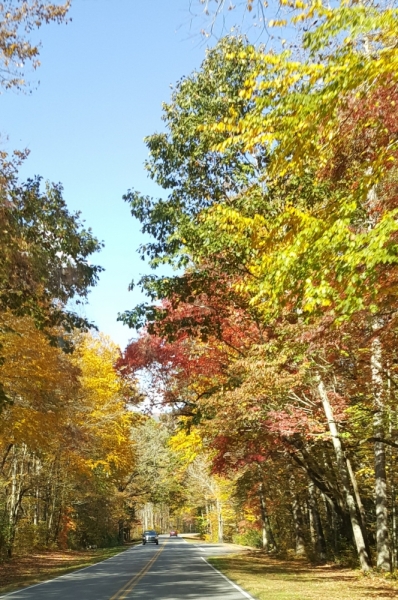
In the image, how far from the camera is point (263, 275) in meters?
8.83

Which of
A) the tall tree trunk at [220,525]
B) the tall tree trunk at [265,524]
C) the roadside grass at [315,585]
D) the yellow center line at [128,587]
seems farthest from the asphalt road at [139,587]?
the tall tree trunk at [220,525]

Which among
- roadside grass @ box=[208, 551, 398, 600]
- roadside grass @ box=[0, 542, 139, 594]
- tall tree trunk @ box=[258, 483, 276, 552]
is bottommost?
roadside grass @ box=[208, 551, 398, 600]

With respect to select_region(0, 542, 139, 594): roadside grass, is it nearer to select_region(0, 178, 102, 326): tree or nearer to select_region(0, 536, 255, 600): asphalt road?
select_region(0, 536, 255, 600): asphalt road

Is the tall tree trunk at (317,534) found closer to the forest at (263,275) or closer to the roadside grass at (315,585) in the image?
the forest at (263,275)

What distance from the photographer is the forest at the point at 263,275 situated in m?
6.45

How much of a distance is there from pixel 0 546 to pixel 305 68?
967 inches

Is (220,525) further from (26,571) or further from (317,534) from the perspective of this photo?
(26,571)

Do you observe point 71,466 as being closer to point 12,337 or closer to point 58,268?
point 12,337

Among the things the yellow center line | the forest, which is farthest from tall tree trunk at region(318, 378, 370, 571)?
the yellow center line

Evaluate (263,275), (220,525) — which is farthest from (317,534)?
(220,525)

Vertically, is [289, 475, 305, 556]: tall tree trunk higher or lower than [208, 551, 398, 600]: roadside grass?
higher

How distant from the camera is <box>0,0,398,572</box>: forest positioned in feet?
21.1

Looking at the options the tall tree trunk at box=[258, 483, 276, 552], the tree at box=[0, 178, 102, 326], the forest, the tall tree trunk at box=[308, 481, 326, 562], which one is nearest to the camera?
the forest

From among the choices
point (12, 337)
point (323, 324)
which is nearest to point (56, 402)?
point (12, 337)
